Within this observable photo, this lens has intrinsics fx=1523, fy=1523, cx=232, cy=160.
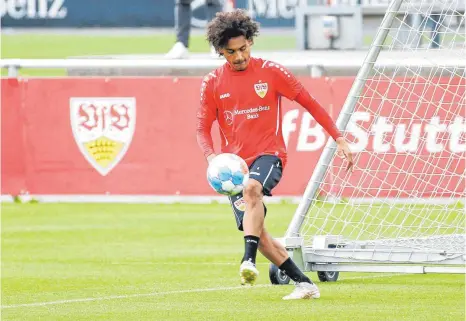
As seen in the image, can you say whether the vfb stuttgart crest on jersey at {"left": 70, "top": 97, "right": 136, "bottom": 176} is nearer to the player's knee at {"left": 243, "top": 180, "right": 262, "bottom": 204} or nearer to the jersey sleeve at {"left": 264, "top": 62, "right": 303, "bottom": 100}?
the jersey sleeve at {"left": 264, "top": 62, "right": 303, "bottom": 100}

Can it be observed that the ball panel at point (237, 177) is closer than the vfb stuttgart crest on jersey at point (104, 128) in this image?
Yes

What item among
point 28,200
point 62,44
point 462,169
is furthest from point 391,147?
point 62,44

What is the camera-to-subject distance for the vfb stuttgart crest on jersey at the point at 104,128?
18594 millimetres

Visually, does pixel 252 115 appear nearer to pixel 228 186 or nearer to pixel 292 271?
pixel 228 186

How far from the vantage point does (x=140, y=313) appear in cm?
1002

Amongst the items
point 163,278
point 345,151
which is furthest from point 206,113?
point 163,278

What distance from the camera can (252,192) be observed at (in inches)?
411

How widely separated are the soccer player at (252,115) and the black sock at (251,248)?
3 cm

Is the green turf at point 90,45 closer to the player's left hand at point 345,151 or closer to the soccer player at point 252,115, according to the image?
the soccer player at point 252,115

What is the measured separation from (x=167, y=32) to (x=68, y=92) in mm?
22107

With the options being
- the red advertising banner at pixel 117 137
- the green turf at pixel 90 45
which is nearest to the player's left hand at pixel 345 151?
the red advertising banner at pixel 117 137

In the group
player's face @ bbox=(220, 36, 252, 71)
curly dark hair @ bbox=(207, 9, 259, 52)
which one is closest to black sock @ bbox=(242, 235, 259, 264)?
player's face @ bbox=(220, 36, 252, 71)

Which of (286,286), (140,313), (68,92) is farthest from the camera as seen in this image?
(68,92)

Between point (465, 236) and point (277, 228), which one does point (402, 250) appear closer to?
point (465, 236)
